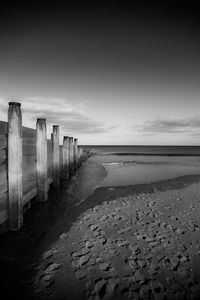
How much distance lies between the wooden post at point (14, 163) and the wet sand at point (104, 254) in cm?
53

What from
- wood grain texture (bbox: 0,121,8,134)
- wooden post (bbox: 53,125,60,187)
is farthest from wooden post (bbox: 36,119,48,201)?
wood grain texture (bbox: 0,121,8,134)

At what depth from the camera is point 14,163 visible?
395 cm

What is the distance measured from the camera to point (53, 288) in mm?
2684

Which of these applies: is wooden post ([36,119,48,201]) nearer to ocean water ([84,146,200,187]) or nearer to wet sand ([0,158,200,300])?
wet sand ([0,158,200,300])

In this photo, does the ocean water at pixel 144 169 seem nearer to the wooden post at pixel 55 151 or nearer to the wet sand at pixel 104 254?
the wooden post at pixel 55 151

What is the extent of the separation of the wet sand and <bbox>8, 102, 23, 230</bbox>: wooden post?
53cm

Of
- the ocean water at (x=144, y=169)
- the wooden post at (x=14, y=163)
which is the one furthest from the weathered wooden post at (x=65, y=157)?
the wooden post at (x=14, y=163)

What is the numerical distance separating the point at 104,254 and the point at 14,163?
262 cm

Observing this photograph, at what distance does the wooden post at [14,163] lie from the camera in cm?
390

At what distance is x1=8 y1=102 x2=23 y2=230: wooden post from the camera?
3.90 m

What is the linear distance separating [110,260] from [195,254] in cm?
164

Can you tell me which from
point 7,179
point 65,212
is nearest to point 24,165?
point 7,179

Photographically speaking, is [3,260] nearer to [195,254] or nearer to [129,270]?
[129,270]

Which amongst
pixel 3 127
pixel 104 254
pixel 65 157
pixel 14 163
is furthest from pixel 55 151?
pixel 104 254
